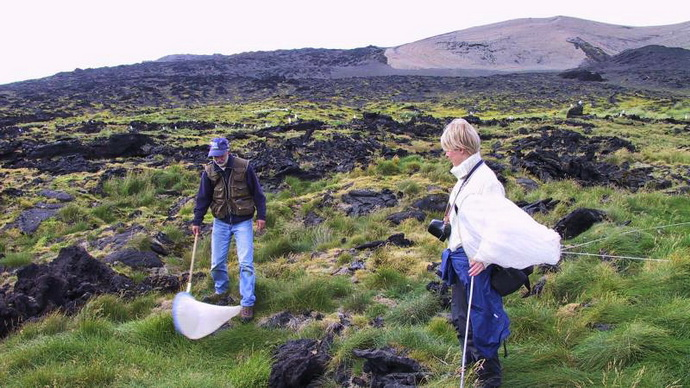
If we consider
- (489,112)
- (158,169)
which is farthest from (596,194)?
(489,112)

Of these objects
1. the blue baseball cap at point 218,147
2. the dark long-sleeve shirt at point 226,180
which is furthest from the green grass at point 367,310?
the blue baseball cap at point 218,147

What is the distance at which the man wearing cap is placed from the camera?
530 cm

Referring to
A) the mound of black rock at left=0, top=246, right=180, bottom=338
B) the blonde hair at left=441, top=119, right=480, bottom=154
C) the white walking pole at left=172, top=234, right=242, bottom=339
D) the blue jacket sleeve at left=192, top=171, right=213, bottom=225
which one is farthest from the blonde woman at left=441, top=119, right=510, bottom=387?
the mound of black rock at left=0, top=246, right=180, bottom=338

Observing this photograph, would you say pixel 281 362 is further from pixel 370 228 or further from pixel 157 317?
pixel 370 228

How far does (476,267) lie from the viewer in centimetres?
298

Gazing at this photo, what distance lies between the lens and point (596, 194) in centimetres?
958

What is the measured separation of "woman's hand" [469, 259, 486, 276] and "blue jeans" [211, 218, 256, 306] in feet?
9.32

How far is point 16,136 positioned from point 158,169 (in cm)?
1183

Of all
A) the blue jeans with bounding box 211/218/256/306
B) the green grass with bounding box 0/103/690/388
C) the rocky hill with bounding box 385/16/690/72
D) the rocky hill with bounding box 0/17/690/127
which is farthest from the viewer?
the rocky hill with bounding box 385/16/690/72

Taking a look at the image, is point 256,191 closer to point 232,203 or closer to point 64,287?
point 232,203

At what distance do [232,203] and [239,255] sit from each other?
1.86 feet

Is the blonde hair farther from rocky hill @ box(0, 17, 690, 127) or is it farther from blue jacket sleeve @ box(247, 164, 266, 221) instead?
rocky hill @ box(0, 17, 690, 127)

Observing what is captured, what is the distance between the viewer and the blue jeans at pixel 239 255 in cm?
524

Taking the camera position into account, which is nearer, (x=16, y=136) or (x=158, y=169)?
(x=158, y=169)
